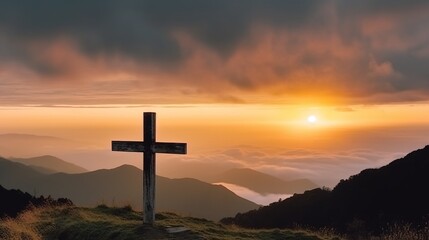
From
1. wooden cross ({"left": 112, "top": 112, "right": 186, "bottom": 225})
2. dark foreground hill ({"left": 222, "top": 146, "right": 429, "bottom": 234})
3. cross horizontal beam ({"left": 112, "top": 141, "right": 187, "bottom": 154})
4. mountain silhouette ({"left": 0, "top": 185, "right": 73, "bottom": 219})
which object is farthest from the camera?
dark foreground hill ({"left": 222, "top": 146, "right": 429, "bottom": 234})

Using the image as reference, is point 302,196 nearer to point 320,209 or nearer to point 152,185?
point 320,209

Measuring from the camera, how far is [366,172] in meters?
65.0

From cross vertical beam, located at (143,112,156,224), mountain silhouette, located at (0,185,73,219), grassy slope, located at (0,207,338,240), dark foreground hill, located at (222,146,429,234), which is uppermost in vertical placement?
cross vertical beam, located at (143,112,156,224)

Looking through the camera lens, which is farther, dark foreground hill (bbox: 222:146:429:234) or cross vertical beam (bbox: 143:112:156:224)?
dark foreground hill (bbox: 222:146:429:234)

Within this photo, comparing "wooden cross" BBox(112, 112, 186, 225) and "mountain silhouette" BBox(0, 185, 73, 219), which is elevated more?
"wooden cross" BBox(112, 112, 186, 225)

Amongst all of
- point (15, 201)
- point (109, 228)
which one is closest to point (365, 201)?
point (15, 201)

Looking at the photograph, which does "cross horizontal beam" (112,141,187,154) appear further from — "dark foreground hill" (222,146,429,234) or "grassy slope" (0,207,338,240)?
"dark foreground hill" (222,146,429,234)

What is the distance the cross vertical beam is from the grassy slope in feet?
1.72

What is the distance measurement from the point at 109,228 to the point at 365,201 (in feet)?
150

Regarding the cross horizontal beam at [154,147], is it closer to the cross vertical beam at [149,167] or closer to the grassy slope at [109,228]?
the cross vertical beam at [149,167]

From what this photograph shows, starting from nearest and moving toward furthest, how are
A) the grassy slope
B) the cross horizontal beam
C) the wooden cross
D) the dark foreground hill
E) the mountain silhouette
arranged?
the grassy slope, the cross horizontal beam, the wooden cross, the mountain silhouette, the dark foreground hill

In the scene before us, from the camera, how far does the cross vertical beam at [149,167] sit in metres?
16.3

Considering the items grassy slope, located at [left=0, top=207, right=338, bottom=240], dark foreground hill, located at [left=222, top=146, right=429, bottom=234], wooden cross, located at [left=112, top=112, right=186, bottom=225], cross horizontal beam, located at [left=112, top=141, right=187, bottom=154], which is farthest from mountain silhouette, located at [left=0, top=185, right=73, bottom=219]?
dark foreground hill, located at [left=222, top=146, right=429, bottom=234]

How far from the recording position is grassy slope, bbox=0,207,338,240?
49.6ft
